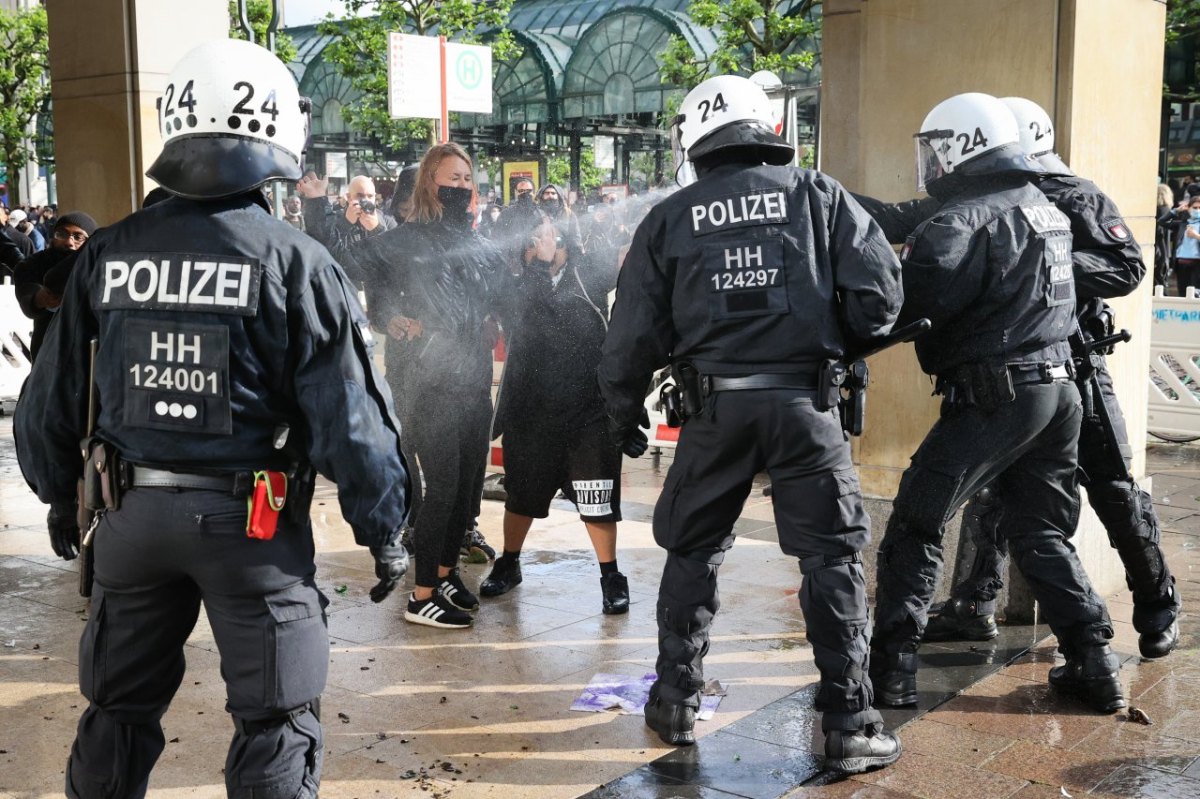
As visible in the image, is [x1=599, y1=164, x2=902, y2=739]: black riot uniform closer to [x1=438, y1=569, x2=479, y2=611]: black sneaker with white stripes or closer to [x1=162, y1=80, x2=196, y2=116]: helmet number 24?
[x1=162, y1=80, x2=196, y2=116]: helmet number 24

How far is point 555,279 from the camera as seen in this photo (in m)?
6.04

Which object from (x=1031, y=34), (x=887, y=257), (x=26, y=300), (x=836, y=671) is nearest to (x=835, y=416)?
(x=887, y=257)

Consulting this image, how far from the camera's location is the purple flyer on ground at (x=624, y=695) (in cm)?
465

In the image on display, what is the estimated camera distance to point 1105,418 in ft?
16.3

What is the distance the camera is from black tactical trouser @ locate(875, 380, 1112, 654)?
14.7 ft

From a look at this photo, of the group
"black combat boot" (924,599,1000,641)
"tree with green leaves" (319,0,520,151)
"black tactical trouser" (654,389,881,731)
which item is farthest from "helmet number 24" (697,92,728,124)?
"tree with green leaves" (319,0,520,151)

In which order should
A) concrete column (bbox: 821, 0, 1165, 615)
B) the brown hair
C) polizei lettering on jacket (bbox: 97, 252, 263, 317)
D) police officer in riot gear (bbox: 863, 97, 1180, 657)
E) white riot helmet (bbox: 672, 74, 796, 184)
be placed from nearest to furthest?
polizei lettering on jacket (bbox: 97, 252, 263, 317), white riot helmet (bbox: 672, 74, 796, 184), police officer in riot gear (bbox: 863, 97, 1180, 657), concrete column (bbox: 821, 0, 1165, 615), the brown hair

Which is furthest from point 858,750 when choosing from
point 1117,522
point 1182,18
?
point 1182,18

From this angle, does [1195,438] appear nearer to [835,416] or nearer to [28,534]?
[835,416]

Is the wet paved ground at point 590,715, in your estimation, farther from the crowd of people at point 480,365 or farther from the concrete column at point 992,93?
the concrete column at point 992,93

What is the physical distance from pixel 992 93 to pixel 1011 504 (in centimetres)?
173

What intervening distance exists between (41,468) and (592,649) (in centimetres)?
261

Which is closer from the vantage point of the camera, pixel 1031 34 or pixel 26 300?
pixel 1031 34

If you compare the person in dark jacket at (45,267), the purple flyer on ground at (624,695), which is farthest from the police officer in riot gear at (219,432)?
the person in dark jacket at (45,267)
